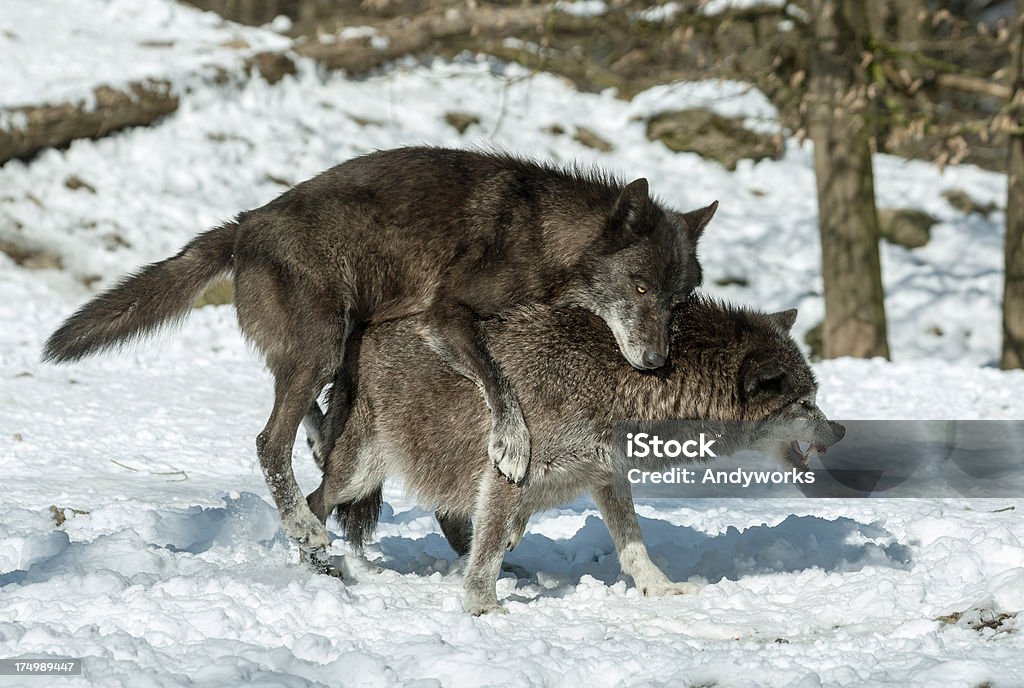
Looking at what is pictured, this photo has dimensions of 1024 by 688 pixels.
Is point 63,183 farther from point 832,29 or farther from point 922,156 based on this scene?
point 922,156

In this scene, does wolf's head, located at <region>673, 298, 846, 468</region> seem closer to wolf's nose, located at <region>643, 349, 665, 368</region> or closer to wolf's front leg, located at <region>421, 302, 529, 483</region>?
wolf's nose, located at <region>643, 349, 665, 368</region>

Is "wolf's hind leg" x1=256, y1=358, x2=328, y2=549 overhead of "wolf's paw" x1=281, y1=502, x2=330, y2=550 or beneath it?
overhead

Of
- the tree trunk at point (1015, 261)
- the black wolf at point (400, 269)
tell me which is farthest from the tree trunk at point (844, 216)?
the black wolf at point (400, 269)

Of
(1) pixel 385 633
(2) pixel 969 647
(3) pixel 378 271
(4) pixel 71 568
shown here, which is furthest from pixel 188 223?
(2) pixel 969 647

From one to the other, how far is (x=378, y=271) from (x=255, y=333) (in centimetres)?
72

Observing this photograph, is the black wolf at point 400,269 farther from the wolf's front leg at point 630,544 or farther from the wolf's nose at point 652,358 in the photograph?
the wolf's front leg at point 630,544

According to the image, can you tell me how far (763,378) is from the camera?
567 cm

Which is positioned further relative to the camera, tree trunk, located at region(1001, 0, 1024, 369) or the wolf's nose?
tree trunk, located at region(1001, 0, 1024, 369)

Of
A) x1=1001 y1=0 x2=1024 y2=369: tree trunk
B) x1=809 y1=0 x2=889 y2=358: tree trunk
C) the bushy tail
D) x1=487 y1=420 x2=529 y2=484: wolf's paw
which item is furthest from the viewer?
x1=809 y1=0 x2=889 y2=358: tree trunk

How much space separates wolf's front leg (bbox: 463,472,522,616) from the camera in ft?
17.2

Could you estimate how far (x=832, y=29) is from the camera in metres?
11.9

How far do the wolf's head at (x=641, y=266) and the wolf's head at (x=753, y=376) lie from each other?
0.18 m

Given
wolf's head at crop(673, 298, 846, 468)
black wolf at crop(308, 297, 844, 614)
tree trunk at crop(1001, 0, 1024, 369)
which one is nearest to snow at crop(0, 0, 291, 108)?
black wolf at crop(308, 297, 844, 614)

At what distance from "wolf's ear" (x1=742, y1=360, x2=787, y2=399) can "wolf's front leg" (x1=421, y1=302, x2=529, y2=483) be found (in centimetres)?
115
